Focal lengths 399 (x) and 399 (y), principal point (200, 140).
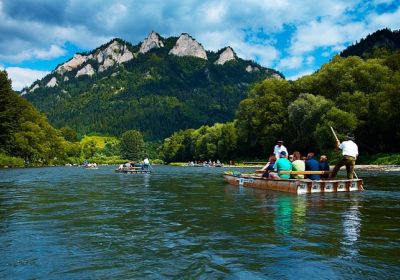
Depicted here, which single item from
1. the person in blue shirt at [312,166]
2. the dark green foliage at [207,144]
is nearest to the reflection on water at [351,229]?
the person in blue shirt at [312,166]

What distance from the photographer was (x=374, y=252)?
970 centimetres

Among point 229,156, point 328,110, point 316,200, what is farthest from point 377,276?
point 229,156

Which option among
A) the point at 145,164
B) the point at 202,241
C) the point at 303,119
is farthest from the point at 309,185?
the point at 303,119

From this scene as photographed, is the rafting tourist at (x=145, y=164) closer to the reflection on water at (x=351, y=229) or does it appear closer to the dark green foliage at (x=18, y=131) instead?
the reflection on water at (x=351, y=229)

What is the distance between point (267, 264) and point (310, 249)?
187cm

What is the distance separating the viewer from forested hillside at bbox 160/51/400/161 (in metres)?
72.9

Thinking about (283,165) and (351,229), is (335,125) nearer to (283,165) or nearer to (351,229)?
(283,165)

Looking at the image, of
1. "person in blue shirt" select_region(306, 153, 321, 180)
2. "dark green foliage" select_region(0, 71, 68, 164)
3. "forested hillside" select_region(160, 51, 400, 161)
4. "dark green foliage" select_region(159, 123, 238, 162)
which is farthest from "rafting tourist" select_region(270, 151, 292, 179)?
"dark green foliage" select_region(159, 123, 238, 162)

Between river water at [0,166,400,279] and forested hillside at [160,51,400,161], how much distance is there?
191 ft

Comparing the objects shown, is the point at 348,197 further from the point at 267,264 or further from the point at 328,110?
the point at 328,110

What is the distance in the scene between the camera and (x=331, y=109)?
2963 inches

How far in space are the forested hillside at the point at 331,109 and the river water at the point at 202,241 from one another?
2296 inches

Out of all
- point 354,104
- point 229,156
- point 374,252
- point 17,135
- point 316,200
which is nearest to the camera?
point 374,252

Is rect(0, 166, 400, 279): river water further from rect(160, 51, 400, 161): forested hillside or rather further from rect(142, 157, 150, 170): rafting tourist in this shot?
rect(160, 51, 400, 161): forested hillside
